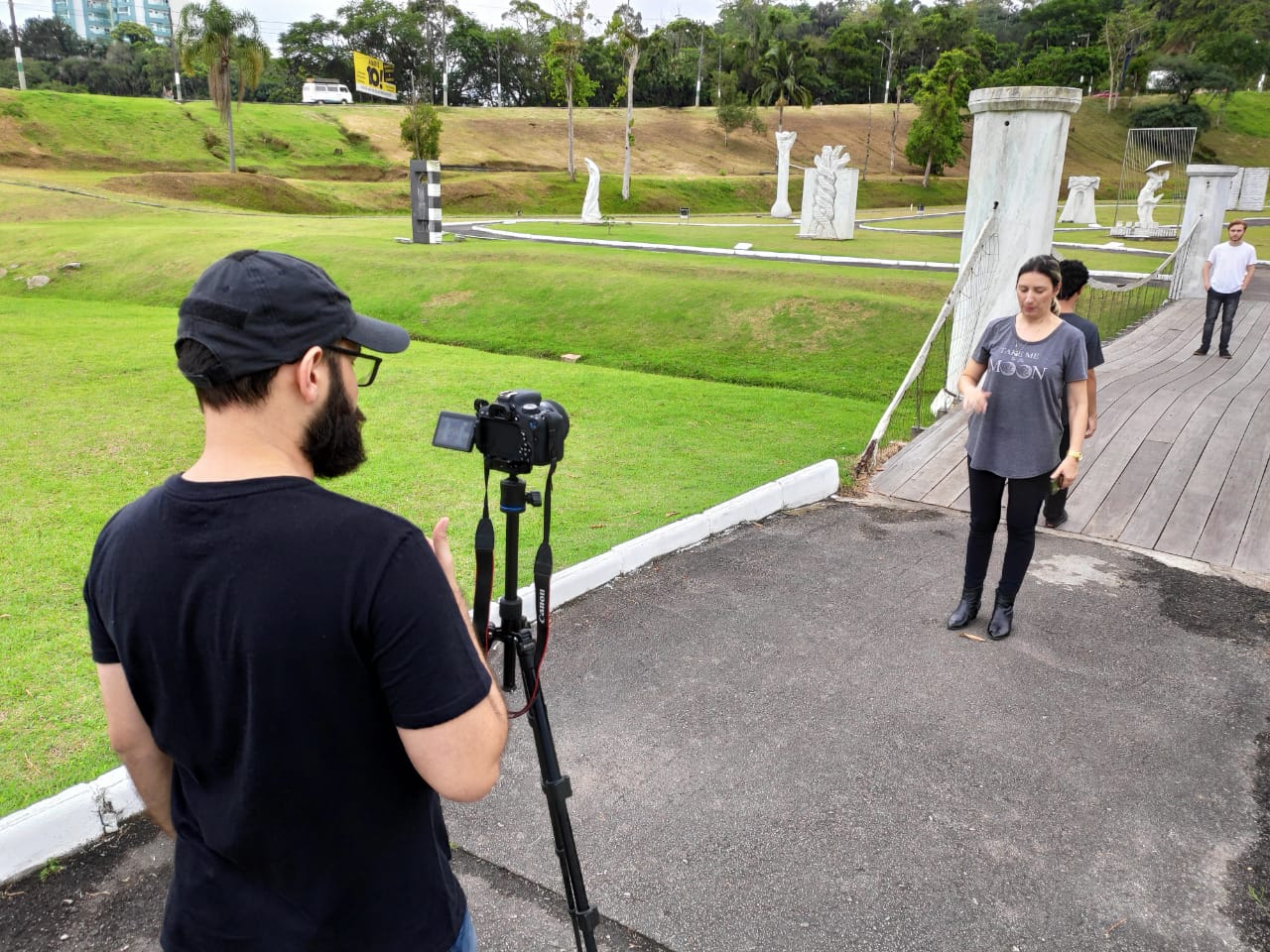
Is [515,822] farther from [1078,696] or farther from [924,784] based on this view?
[1078,696]

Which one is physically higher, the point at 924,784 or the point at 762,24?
the point at 762,24

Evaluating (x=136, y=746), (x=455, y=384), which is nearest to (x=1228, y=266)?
(x=455, y=384)

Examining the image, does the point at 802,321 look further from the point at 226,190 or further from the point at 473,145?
the point at 473,145

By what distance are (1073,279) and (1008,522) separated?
1.52 meters

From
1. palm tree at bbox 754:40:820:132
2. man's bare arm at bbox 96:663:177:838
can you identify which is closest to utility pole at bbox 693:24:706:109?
palm tree at bbox 754:40:820:132

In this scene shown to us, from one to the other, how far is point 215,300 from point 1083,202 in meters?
40.9

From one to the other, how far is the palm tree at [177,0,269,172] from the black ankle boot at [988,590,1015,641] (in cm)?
4414

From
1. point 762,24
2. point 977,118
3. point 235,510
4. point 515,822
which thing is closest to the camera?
point 235,510

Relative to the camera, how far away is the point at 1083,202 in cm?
3631

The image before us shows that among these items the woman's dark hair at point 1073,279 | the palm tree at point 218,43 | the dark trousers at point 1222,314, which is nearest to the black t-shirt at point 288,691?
the woman's dark hair at point 1073,279

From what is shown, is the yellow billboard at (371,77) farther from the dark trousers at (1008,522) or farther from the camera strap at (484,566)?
the camera strap at (484,566)

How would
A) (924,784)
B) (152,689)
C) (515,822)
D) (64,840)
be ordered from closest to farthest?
(152,689) < (64,840) < (515,822) < (924,784)

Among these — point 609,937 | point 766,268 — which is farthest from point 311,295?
point 766,268

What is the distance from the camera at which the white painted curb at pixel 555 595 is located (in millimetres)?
2988
